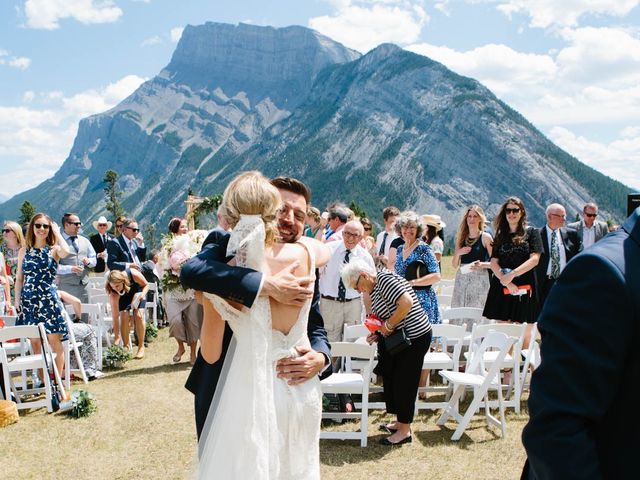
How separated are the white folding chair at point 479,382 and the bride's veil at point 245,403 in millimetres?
3318

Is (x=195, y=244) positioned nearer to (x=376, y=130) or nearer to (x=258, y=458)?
(x=258, y=458)

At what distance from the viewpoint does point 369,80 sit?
190m

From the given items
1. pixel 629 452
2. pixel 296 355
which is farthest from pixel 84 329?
pixel 629 452

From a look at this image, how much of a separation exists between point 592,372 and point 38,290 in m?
6.58

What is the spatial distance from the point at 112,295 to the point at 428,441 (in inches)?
232

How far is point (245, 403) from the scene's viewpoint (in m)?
2.26

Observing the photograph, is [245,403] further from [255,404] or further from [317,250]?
[317,250]

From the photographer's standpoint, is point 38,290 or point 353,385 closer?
point 353,385

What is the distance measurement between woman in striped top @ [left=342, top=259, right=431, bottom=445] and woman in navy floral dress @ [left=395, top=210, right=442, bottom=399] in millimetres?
1126

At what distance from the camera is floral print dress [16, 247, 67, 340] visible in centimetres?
635

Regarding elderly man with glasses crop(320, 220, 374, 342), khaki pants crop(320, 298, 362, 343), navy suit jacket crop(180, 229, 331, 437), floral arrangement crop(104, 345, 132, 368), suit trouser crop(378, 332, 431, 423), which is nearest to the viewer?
navy suit jacket crop(180, 229, 331, 437)

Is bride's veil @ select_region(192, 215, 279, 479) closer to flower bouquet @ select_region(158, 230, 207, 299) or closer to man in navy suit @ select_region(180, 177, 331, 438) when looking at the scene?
man in navy suit @ select_region(180, 177, 331, 438)

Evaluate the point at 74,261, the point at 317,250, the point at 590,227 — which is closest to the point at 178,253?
the point at 317,250

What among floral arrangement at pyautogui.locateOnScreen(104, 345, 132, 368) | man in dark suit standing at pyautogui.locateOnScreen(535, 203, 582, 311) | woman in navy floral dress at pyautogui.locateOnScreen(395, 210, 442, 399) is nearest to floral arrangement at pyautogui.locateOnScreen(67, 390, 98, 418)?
floral arrangement at pyautogui.locateOnScreen(104, 345, 132, 368)
